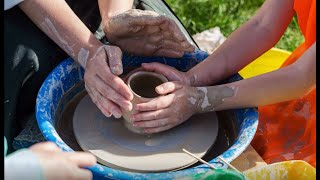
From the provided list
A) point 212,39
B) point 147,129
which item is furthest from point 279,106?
point 212,39

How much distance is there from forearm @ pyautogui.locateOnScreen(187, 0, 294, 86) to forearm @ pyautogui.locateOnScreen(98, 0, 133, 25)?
1.15 ft

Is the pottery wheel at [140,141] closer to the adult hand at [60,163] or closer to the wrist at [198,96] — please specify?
the wrist at [198,96]

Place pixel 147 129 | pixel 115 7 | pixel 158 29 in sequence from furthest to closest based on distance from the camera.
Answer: pixel 115 7 < pixel 158 29 < pixel 147 129

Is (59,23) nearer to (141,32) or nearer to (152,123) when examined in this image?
(141,32)

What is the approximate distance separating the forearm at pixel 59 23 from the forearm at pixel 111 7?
11 cm

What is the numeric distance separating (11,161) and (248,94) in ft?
2.58

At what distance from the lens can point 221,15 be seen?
9.81 feet

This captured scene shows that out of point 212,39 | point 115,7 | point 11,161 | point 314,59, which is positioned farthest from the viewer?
point 212,39

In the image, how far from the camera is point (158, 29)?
1.82 metres

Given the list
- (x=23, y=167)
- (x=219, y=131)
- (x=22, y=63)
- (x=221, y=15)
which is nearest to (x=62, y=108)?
(x=22, y=63)

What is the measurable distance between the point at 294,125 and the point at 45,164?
0.91 m

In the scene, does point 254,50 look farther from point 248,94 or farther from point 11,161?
point 11,161

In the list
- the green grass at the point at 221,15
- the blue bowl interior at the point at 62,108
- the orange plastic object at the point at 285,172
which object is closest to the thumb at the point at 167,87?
the blue bowl interior at the point at 62,108

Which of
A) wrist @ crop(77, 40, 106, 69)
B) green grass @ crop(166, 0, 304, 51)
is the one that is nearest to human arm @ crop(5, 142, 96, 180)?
wrist @ crop(77, 40, 106, 69)
